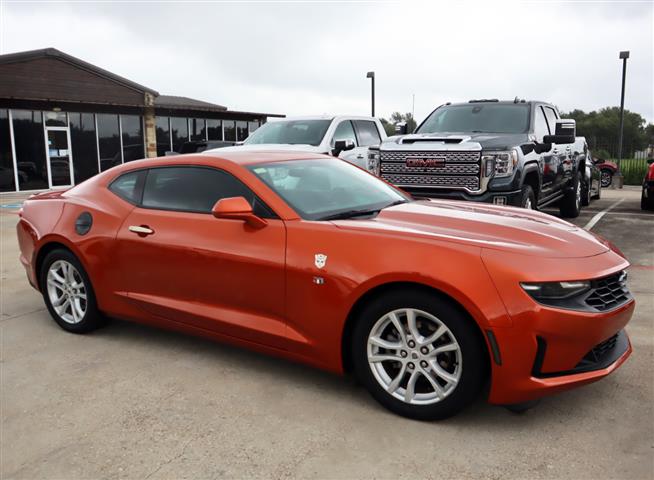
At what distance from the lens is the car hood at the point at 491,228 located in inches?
122

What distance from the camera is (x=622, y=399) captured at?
3.36m

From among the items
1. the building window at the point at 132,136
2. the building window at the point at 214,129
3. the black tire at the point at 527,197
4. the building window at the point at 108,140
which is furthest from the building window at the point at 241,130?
the black tire at the point at 527,197

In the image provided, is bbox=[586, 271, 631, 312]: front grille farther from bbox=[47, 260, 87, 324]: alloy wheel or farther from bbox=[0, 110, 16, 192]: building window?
bbox=[0, 110, 16, 192]: building window

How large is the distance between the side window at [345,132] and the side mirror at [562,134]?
369cm

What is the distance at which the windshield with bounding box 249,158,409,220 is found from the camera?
376cm

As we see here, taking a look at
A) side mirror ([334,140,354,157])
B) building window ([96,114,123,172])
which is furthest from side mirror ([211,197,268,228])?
building window ([96,114,123,172])

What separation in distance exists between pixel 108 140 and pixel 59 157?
6.93 feet

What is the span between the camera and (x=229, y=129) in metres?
26.6

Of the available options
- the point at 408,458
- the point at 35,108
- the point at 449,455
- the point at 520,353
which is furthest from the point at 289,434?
the point at 35,108

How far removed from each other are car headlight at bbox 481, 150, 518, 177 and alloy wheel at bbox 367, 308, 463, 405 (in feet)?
15.4

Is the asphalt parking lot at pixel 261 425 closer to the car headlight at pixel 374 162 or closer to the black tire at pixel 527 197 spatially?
the black tire at pixel 527 197

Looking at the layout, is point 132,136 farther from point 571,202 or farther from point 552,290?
point 552,290

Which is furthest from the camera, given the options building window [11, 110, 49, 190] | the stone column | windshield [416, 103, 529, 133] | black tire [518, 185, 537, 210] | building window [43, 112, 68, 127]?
the stone column

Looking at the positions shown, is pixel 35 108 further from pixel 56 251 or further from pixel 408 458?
pixel 408 458
